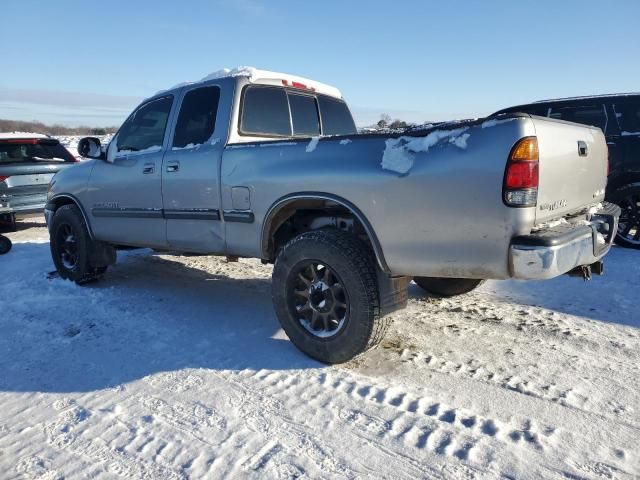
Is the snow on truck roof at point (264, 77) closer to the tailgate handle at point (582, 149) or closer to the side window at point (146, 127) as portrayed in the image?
the side window at point (146, 127)

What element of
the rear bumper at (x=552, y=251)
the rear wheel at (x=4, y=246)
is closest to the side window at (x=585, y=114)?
the rear bumper at (x=552, y=251)

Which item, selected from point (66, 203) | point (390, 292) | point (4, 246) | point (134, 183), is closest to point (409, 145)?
point (390, 292)

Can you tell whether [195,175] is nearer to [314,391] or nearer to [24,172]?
[314,391]

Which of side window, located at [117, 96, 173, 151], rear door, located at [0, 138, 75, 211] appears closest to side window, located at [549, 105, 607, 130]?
side window, located at [117, 96, 173, 151]

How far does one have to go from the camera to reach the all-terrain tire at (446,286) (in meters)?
4.48

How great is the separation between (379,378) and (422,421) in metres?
0.55

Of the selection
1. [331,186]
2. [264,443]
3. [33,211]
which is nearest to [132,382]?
[264,443]

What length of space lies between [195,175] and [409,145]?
1947 mm

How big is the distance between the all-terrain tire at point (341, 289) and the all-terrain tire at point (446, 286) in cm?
138

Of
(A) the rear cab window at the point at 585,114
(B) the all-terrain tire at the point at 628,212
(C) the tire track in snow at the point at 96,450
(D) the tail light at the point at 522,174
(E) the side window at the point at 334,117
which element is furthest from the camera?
(A) the rear cab window at the point at 585,114

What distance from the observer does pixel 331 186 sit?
322 centimetres

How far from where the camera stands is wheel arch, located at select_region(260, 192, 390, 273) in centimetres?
313

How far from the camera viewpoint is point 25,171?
803 centimetres

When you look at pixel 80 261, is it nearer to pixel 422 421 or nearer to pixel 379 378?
pixel 379 378
